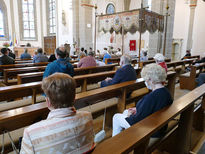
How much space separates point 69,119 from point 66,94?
13 centimetres

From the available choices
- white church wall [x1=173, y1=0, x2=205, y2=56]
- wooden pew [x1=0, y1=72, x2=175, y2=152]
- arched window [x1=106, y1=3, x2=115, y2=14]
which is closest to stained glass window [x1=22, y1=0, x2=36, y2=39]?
arched window [x1=106, y1=3, x2=115, y2=14]

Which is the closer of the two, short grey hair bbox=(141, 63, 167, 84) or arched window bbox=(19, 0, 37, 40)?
short grey hair bbox=(141, 63, 167, 84)

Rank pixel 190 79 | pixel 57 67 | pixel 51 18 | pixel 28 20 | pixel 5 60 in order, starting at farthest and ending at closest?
pixel 28 20 → pixel 51 18 → pixel 5 60 → pixel 190 79 → pixel 57 67

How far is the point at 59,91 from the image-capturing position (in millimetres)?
904

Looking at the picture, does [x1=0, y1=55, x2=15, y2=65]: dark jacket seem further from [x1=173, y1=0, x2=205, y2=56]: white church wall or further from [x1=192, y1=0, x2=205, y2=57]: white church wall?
[x1=192, y1=0, x2=205, y2=57]: white church wall

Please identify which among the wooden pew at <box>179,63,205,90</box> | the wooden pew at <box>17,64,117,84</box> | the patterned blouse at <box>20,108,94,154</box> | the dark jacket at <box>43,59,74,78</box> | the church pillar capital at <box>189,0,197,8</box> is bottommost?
the wooden pew at <box>179,63,205,90</box>

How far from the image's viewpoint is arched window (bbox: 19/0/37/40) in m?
14.9

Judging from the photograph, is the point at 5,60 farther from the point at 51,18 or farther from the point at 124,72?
the point at 51,18

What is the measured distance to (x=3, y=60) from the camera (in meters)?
4.80

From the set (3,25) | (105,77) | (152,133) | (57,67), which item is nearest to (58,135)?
(152,133)

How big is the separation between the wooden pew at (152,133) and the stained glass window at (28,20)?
52.2ft

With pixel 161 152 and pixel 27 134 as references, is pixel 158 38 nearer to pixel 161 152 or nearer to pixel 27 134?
pixel 161 152

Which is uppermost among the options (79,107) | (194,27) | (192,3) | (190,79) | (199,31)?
(192,3)

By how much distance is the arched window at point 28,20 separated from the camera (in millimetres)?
14938
